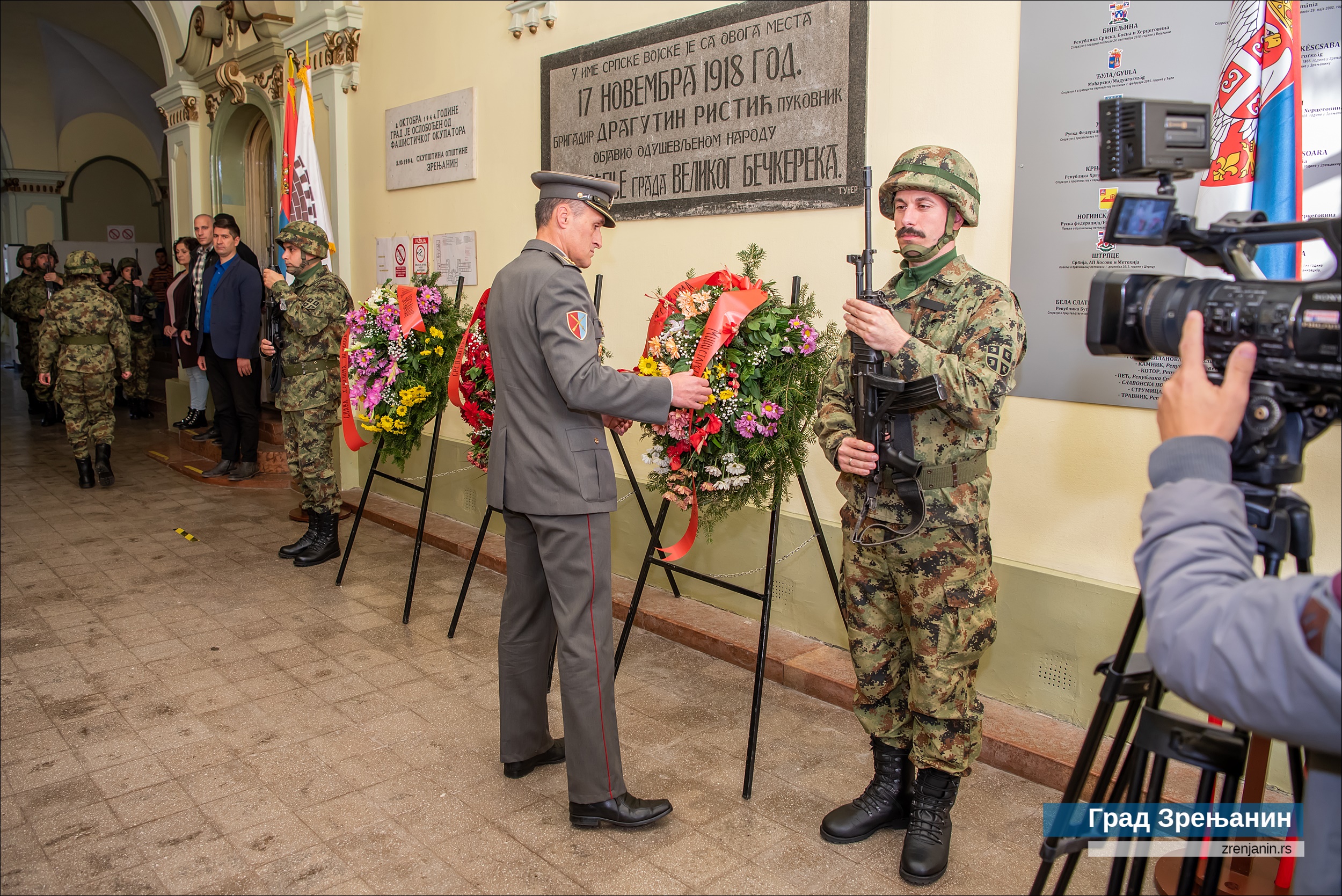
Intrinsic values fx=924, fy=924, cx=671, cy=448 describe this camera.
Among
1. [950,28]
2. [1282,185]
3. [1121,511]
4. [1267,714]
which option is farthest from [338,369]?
[1267,714]

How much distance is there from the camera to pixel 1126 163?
1.48m

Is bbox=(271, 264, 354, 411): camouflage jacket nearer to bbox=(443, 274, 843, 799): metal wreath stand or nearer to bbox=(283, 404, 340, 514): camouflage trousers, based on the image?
bbox=(283, 404, 340, 514): camouflage trousers

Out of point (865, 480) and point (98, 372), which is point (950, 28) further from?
point (98, 372)

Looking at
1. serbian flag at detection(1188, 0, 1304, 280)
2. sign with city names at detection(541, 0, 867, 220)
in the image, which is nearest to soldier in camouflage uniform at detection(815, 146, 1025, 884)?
serbian flag at detection(1188, 0, 1304, 280)

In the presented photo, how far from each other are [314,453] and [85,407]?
3133 millimetres

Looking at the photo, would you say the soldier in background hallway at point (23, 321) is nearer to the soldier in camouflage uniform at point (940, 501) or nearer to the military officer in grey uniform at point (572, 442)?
the military officer in grey uniform at point (572, 442)

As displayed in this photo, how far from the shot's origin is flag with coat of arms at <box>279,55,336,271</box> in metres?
6.43

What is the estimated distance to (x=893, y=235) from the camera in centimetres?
354

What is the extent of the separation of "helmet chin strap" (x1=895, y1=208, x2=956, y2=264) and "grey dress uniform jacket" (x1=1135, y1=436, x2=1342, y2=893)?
1302 millimetres

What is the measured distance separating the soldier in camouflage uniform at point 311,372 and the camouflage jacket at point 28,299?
681 cm

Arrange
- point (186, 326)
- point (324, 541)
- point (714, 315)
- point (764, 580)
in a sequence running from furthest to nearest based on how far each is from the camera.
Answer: point (186, 326) < point (324, 541) < point (764, 580) < point (714, 315)

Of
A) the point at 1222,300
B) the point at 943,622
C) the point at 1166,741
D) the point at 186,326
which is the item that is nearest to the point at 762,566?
the point at 943,622

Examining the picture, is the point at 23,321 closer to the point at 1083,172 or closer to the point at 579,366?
the point at 579,366

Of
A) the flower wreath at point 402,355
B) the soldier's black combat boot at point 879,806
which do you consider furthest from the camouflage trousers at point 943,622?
the flower wreath at point 402,355
